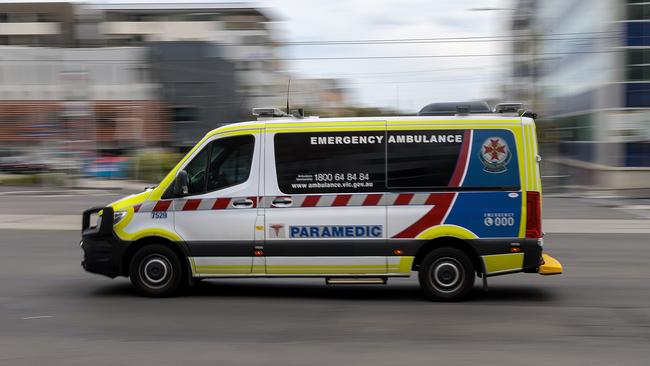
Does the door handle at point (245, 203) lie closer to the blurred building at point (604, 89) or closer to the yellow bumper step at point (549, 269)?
the yellow bumper step at point (549, 269)

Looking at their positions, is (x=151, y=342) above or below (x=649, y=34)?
below

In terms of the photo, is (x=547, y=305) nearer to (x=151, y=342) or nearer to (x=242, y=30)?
(x=151, y=342)

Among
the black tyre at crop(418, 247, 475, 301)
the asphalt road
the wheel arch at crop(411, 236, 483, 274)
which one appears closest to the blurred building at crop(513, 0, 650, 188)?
the asphalt road

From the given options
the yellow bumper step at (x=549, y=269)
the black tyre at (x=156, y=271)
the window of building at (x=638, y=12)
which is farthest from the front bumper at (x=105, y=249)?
the window of building at (x=638, y=12)

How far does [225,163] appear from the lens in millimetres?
8758

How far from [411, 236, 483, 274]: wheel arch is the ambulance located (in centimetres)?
2

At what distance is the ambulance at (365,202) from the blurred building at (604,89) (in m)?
27.0

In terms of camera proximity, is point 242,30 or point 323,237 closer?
point 323,237

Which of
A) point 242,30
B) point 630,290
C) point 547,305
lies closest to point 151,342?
point 547,305

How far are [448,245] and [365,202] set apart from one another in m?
1.00

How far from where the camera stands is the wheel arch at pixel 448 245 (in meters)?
8.53

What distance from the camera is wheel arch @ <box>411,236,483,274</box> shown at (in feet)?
28.0

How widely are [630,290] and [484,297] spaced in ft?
6.30

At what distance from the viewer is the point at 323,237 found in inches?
336
